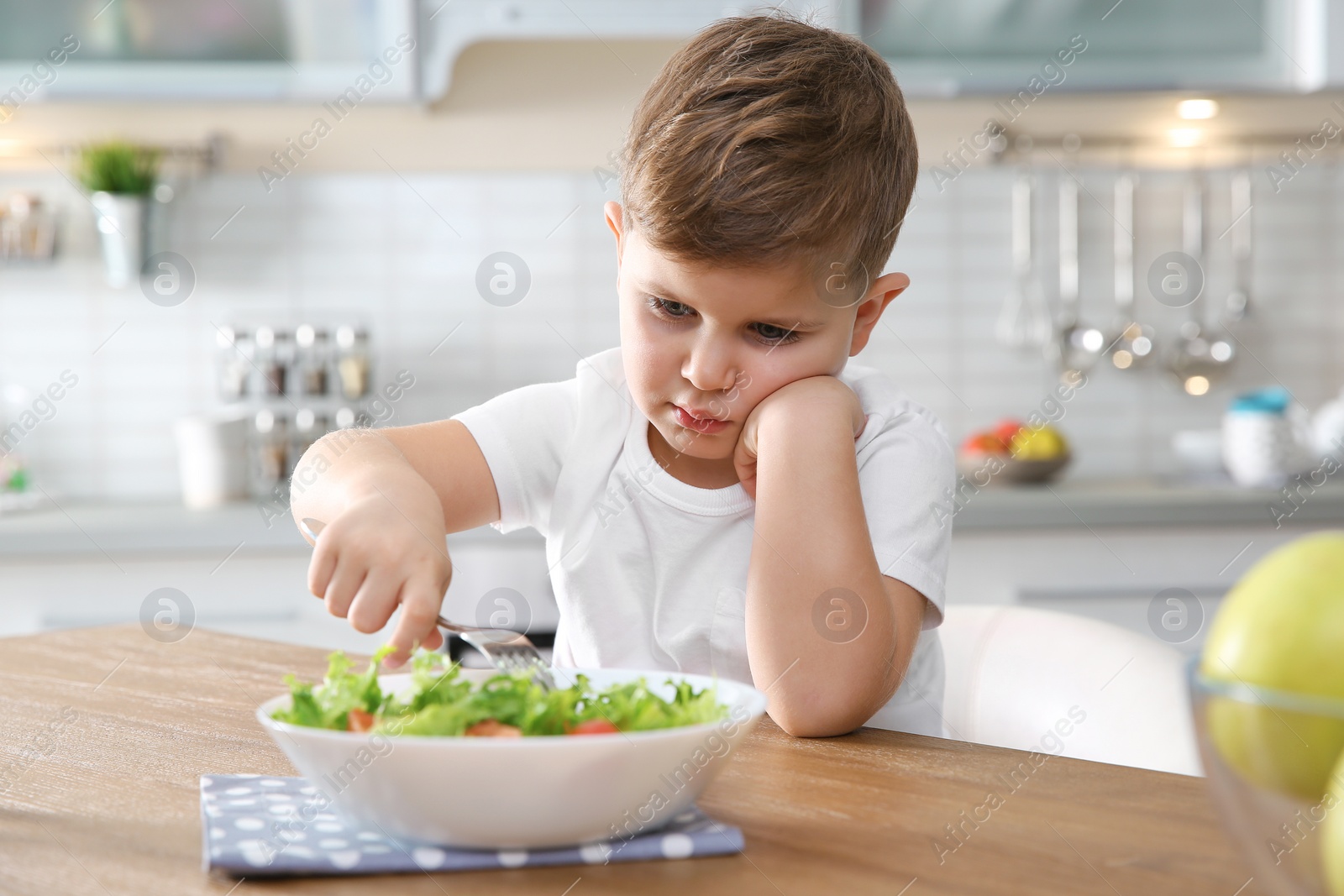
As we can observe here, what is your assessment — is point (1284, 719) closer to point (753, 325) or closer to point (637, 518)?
point (753, 325)

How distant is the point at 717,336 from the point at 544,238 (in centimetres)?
174

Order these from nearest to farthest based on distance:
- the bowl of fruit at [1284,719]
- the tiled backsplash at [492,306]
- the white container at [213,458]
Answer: the bowl of fruit at [1284,719]
the white container at [213,458]
the tiled backsplash at [492,306]

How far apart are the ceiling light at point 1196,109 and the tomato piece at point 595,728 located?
8.17 feet

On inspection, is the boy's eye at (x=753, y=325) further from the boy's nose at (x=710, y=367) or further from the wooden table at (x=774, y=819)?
the wooden table at (x=774, y=819)

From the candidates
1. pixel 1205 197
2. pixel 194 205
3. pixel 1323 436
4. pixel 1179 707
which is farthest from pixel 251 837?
pixel 1205 197

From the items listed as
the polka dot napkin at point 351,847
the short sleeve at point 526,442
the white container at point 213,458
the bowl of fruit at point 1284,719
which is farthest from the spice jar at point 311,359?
the bowl of fruit at point 1284,719

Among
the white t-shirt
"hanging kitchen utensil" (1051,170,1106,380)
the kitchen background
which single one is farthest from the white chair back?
"hanging kitchen utensil" (1051,170,1106,380)

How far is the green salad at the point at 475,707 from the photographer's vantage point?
1.61 ft

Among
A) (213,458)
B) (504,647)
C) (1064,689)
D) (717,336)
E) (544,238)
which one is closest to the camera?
(504,647)

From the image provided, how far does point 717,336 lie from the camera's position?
2.72 feet

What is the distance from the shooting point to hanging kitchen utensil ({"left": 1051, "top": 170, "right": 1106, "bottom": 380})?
8.41 feet

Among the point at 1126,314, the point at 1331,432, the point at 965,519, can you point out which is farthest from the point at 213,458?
the point at 1331,432

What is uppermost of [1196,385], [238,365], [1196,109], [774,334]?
[1196,109]

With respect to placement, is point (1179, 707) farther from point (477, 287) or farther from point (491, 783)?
point (477, 287)
